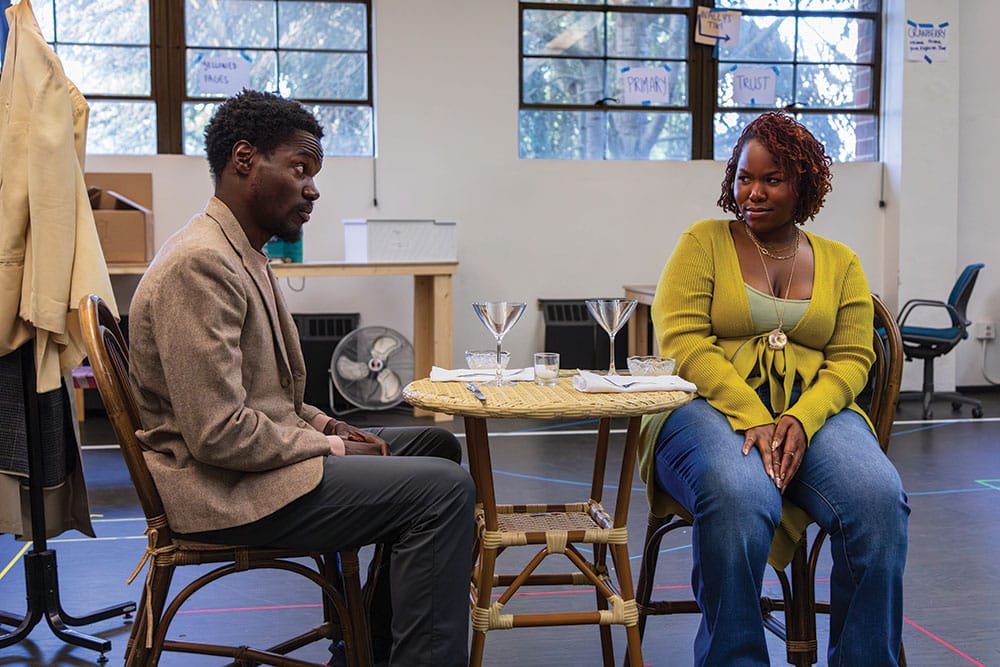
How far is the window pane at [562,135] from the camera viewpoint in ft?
22.1

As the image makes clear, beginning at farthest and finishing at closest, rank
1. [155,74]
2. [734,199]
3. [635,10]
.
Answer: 1. [635,10]
2. [155,74]
3. [734,199]

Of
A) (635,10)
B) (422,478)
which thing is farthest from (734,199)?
(635,10)

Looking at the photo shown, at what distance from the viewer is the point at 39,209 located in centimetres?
224

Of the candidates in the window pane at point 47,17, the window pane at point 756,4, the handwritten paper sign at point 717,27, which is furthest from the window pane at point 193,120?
the window pane at point 756,4

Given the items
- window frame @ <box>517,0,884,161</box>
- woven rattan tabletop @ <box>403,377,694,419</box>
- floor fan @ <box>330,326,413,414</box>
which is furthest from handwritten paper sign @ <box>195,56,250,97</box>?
woven rattan tabletop @ <box>403,377,694,419</box>

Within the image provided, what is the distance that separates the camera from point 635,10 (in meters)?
6.77

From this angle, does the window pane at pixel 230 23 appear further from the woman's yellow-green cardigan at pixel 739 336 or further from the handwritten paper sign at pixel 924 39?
the woman's yellow-green cardigan at pixel 739 336

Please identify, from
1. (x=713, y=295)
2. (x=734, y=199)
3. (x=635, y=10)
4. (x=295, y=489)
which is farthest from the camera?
(x=635, y=10)

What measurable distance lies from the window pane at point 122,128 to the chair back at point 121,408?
16.0 ft

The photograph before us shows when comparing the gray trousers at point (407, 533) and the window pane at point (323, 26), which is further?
the window pane at point (323, 26)

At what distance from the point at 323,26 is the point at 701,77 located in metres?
2.57

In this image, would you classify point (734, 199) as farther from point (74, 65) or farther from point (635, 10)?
point (74, 65)

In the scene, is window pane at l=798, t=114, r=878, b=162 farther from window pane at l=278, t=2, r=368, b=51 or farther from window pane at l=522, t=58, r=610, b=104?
window pane at l=278, t=2, r=368, b=51

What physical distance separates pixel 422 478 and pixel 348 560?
8.3 inches
